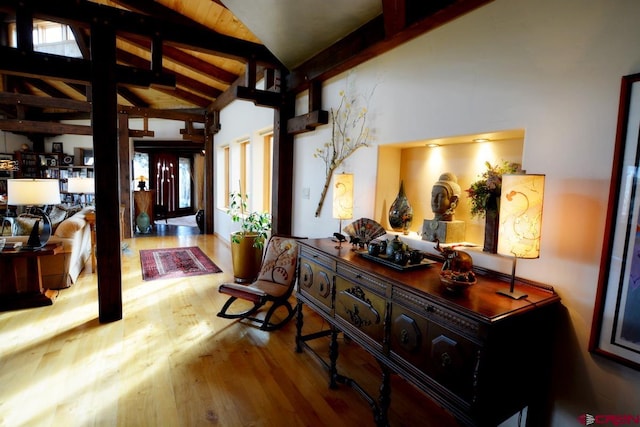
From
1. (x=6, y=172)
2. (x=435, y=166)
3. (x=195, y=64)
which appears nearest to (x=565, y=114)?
(x=435, y=166)

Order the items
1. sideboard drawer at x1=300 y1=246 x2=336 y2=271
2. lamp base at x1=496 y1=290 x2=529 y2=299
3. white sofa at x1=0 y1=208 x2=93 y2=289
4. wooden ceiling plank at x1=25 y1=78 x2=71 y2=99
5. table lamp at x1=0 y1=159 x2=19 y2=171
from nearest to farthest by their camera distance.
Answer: lamp base at x1=496 y1=290 x2=529 y2=299
sideboard drawer at x1=300 y1=246 x2=336 y2=271
white sofa at x1=0 y1=208 x2=93 y2=289
wooden ceiling plank at x1=25 y1=78 x2=71 y2=99
table lamp at x1=0 y1=159 x2=19 y2=171

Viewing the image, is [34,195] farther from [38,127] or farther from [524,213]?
[38,127]

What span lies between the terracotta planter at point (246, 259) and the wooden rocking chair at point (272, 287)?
84cm

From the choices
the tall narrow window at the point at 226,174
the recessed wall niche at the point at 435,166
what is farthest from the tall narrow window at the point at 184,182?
the recessed wall niche at the point at 435,166

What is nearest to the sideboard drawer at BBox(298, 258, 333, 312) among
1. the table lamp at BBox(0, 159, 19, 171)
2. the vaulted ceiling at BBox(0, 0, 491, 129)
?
the vaulted ceiling at BBox(0, 0, 491, 129)

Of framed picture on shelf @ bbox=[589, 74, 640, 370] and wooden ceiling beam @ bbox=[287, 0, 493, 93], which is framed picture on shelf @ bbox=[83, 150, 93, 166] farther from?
framed picture on shelf @ bbox=[589, 74, 640, 370]

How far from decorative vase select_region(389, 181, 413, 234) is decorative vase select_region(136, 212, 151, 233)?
6.89m

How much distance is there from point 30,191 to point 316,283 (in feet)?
9.90

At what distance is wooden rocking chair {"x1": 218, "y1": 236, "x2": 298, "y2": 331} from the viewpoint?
2936mm

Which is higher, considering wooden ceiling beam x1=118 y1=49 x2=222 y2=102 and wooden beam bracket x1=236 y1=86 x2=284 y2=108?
wooden ceiling beam x1=118 y1=49 x2=222 y2=102

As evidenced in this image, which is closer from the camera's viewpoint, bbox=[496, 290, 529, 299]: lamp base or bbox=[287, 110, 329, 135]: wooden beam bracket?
bbox=[496, 290, 529, 299]: lamp base

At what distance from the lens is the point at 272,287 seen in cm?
307

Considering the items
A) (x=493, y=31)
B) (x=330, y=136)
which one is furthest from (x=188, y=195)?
(x=493, y=31)

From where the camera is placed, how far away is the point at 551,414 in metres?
1.57
